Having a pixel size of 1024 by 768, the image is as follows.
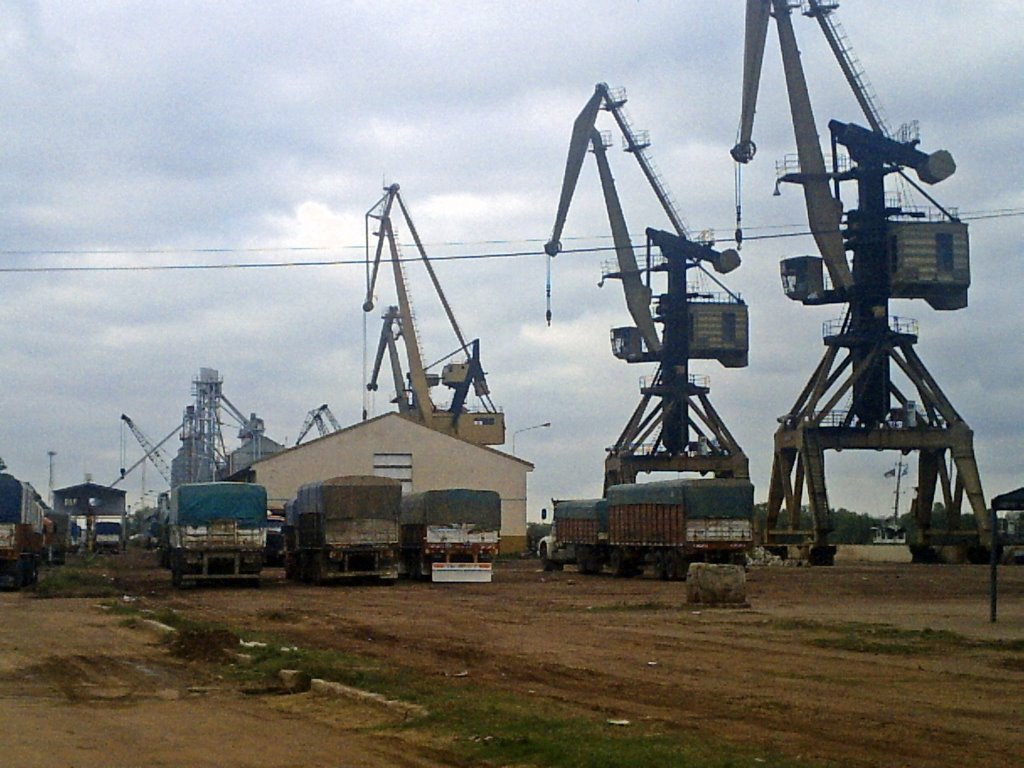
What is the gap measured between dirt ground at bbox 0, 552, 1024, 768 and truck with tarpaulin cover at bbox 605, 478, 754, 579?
9.85 meters

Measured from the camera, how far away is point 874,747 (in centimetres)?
1108

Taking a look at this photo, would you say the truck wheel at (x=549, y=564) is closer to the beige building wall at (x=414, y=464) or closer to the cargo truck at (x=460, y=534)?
the cargo truck at (x=460, y=534)

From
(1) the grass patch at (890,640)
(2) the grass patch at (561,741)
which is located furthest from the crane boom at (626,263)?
(2) the grass patch at (561,741)

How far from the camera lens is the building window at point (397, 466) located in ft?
246

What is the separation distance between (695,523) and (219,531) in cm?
1471

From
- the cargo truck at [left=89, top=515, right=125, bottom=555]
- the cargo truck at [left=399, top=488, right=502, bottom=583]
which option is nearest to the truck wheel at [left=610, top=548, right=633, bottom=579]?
the cargo truck at [left=399, top=488, right=502, bottom=583]

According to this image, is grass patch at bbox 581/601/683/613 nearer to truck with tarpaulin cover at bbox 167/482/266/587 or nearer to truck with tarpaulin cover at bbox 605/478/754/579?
truck with tarpaulin cover at bbox 605/478/754/579

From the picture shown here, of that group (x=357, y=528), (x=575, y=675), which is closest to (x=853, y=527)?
(x=357, y=528)

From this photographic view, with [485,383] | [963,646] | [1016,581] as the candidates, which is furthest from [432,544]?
[485,383]

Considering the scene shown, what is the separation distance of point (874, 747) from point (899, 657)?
25.9 feet

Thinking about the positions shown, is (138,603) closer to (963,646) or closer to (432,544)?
(432,544)

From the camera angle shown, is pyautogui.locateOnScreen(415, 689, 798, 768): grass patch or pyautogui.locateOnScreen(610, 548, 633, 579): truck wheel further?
pyautogui.locateOnScreen(610, 548, 633, 579): truck wheel

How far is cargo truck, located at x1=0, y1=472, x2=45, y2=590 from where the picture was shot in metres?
36.8

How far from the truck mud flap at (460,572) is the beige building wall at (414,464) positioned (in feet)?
95.6
